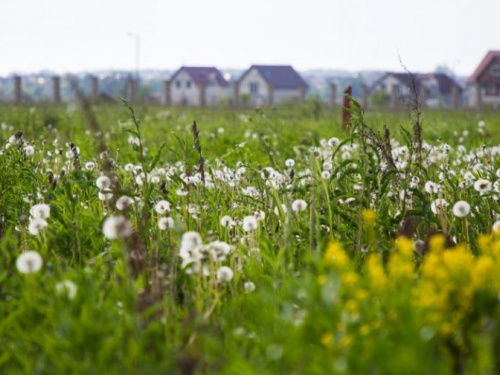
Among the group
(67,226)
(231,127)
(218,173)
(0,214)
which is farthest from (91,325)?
(231,127)

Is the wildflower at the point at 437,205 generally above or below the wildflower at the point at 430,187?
below

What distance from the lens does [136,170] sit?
641cm

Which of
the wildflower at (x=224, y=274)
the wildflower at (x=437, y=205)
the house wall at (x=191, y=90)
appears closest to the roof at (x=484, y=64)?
the house wall at (x=191, y=90)

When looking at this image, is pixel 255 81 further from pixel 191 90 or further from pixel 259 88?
pixel 191 90

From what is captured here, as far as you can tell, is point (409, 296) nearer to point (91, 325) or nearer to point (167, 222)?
point (91, 325)

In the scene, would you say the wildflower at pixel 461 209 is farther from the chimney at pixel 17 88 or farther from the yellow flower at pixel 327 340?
the chimney at pixel 17 88

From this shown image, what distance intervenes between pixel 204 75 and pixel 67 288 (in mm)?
104397

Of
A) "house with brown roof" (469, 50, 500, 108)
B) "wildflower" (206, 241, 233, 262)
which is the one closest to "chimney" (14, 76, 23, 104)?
"wildflower" (206, 241, 233, 262)

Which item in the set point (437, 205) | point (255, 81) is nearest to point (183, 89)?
point (255, 81)

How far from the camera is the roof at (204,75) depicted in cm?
10381

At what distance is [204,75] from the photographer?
106m

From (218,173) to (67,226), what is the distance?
2.05m

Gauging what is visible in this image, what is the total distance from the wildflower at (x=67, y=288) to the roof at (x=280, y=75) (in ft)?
326

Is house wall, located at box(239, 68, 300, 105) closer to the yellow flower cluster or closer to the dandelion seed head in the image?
the dandelion seed head
